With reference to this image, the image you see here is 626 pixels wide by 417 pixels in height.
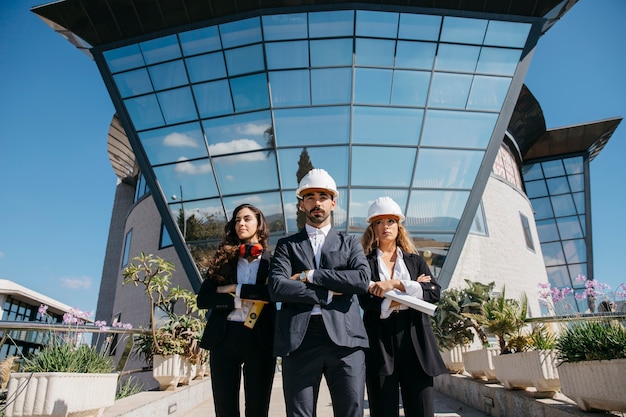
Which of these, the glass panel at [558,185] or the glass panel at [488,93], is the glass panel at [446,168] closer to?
the glass panel at [488,93]

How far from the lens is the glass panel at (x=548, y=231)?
2647 centimetres

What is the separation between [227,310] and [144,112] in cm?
1352

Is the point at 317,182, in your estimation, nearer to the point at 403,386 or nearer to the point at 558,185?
the point at 403,386

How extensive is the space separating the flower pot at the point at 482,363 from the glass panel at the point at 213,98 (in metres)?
11.1

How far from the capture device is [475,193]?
14.5 m

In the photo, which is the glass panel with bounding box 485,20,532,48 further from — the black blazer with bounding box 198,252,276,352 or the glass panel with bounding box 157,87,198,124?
the black blazer with bounding box 198,252,276,352

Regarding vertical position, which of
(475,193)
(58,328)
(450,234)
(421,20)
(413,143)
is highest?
(421,20)

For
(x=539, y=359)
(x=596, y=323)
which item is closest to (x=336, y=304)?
(x=596, y=323)

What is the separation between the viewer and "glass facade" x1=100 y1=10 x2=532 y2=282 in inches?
551

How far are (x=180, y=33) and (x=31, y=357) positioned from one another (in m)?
12.9

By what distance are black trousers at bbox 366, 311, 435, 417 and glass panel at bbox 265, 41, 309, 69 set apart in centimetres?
1246

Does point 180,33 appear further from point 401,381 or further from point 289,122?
point 401,381

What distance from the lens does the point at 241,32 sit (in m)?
14.0

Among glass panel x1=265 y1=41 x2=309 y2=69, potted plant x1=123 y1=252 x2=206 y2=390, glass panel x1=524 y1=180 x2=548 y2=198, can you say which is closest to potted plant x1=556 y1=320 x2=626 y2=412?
potted plant x1=123 y1=252 x2=206 y2=390
